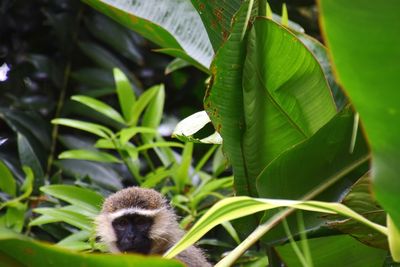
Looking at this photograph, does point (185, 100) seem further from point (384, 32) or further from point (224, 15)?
point (384, 32)

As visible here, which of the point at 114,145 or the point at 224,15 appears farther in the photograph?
the point at 114,145

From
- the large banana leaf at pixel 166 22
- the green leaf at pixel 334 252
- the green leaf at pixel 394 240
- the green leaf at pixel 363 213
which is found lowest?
the green leaf at pixel 334 252

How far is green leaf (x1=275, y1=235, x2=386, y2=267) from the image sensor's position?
160 cm

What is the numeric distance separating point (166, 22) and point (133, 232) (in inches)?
39.9

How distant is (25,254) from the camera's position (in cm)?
112

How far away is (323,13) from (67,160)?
8.34 ft

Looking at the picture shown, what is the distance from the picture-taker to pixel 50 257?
3.64ft

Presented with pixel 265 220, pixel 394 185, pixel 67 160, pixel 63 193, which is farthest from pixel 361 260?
pixel 67 160

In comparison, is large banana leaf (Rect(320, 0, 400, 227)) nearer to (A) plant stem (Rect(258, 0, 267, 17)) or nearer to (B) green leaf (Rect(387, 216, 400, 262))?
(B) green leaf (Rect(387, 216, 400, 262))

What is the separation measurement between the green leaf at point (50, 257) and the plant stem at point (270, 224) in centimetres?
16

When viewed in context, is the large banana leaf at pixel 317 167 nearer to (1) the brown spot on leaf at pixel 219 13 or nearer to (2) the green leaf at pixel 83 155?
(1) the brown spot on leaf at pixel 219 13

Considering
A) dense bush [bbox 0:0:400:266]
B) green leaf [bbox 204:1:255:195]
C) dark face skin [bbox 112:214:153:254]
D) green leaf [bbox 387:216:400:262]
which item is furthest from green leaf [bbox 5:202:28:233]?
green leaf [bbox 387:216:400:262]

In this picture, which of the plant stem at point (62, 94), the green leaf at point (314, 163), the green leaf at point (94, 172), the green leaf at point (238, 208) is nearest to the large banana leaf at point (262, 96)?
the green leaf at point (314, 163)

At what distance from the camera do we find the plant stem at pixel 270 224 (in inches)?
46.6
